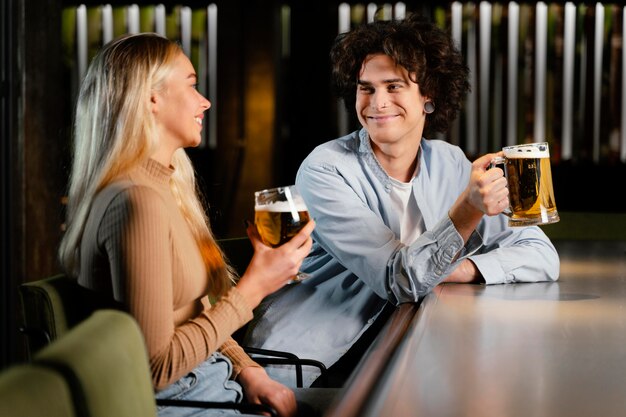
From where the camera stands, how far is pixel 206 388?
5.52 ft

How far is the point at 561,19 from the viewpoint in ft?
21.8

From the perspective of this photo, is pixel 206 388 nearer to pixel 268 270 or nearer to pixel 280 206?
pixel 268 270

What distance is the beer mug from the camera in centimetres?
206

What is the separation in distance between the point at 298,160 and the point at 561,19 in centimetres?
220

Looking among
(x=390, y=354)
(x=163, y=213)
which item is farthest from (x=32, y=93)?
(x=390, y=354)

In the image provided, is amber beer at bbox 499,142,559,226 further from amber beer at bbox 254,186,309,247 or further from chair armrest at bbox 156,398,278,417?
chair armrest at bbox 156,398,278,417

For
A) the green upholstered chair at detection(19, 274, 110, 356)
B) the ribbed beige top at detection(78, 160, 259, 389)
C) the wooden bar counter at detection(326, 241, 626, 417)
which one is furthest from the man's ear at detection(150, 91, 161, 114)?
the wooden bar counter at detection(326, 241, 626, 417)

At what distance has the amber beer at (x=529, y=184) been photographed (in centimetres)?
206

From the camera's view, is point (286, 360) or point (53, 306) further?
point (286, 360)

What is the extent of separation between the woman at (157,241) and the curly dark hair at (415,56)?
37.4 inches

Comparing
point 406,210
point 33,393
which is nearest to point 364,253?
point 406,210

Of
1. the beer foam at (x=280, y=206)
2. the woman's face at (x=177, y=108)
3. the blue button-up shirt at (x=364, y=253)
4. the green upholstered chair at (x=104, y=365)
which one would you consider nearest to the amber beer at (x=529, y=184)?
the blue button-up shirt at (x=364, y=253)

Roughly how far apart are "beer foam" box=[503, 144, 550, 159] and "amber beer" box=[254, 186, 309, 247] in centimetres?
59

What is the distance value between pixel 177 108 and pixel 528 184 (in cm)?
83
